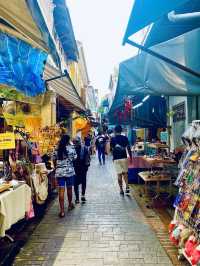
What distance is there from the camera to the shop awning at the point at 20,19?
4.78 metres

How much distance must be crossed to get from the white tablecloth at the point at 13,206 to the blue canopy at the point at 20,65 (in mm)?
1395

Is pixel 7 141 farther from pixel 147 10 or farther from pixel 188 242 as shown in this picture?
pixel 188 242

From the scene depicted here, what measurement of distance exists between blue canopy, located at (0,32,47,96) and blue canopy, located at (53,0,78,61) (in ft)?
39.5

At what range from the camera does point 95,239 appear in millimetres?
5812

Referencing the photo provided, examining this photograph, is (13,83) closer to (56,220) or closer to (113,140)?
(56,220)

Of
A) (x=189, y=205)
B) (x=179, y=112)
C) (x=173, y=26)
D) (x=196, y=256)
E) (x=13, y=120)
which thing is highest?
(x=173, y=26)

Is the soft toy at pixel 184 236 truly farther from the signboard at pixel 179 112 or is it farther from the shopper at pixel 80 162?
the signboard at pixel 179 112

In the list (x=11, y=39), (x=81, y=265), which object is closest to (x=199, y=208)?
(x=81, y=265)

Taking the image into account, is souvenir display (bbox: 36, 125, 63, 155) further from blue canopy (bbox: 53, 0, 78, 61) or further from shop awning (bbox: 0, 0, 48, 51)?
blue canopy (bbox: 53, 0, 78, 61)

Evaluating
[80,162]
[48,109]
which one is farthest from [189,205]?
[48,109]

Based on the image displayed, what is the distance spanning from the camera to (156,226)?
6.64 metres

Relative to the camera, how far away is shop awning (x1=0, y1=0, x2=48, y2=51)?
478 cm

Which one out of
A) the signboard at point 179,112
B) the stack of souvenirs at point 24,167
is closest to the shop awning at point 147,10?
the stack of souvenirs at point 24,167

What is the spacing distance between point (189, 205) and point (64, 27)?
15417 millimetres
